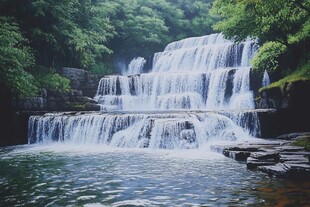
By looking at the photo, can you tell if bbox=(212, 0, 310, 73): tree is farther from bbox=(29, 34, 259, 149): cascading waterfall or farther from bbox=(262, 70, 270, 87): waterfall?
bbox=(29, 34, 259, 149): cascading waterfall

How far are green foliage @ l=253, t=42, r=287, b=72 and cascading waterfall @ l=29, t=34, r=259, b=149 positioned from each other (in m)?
2.59

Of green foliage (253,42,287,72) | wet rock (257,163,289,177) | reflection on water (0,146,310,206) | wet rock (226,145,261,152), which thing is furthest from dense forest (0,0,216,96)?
wet rock (257,163,289,177)

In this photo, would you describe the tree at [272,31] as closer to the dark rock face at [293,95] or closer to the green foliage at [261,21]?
the green foliage at [261,21]

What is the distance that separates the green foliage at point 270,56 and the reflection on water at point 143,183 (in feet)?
28.9

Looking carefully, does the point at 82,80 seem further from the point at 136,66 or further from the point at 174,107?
the point at 136,66

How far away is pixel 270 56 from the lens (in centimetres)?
1852

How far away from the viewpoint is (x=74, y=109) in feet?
76.9

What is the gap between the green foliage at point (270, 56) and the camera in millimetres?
18375

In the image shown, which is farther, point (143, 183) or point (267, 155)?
point (267, 155)

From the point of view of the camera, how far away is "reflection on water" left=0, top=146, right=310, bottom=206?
252 inches

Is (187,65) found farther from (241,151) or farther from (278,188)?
(278,188)

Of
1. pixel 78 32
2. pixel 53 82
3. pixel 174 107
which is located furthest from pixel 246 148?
pixel 78 32

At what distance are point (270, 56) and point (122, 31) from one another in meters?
22.9

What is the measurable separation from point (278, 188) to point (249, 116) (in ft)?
30.9
